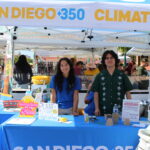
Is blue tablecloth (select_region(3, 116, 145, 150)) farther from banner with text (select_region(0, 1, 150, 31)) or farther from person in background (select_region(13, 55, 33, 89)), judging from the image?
person in background (select_region(13, 55, 33, 89))

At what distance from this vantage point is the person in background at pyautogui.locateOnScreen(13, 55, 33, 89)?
20.1 ft

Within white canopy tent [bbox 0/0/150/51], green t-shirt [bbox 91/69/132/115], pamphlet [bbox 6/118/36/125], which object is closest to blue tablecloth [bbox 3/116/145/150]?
pamphlet [bbox 6/118/36/125]

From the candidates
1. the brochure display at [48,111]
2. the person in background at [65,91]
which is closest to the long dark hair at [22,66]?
the person in background at [65,91]

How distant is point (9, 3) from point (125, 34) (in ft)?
15.6

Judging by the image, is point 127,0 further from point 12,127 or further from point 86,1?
point 12,127

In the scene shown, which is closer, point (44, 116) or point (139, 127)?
point (139, 127)

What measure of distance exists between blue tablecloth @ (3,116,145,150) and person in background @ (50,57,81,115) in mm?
656

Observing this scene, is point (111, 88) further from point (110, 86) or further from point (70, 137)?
point (70, 137)

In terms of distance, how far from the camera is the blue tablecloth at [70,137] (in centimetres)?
264

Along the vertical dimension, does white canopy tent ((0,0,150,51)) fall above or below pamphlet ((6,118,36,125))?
above

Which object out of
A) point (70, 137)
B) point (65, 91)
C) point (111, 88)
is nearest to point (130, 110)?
point (111, 88)

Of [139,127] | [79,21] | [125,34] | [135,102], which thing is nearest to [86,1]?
[79,21]

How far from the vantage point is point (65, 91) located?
3.31m

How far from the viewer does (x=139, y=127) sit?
2.68 m
